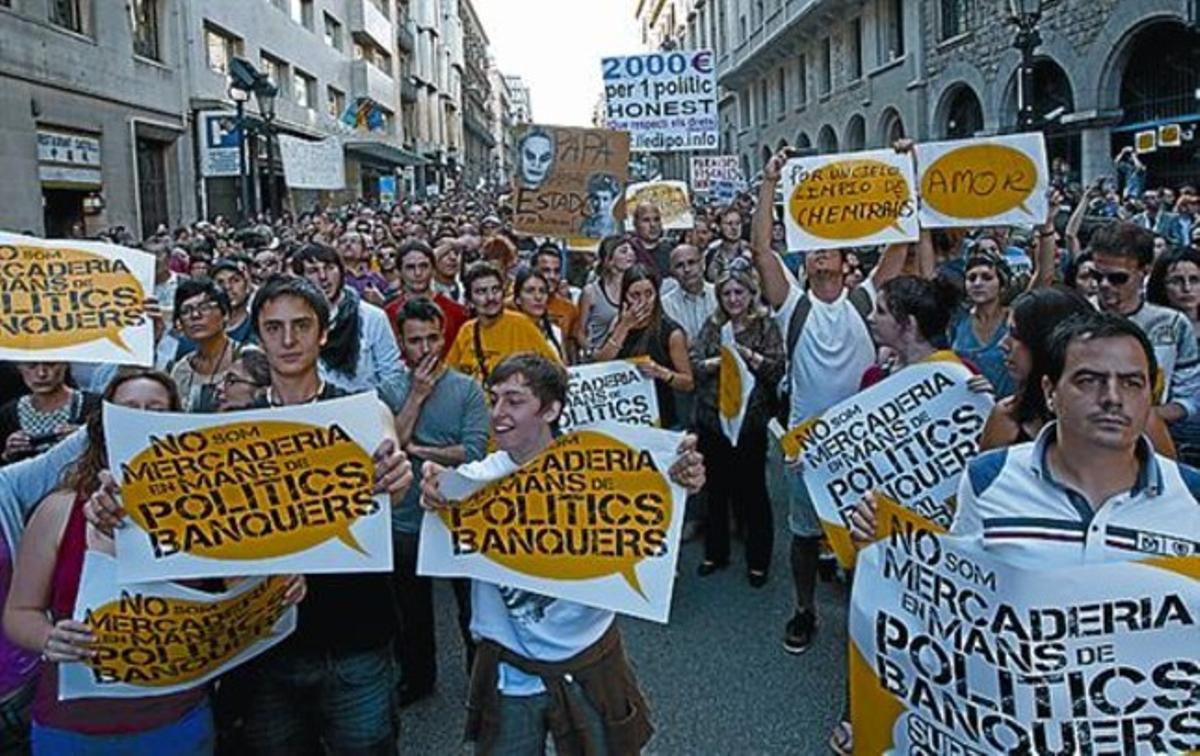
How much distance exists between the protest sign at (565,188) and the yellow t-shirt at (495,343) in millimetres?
3521

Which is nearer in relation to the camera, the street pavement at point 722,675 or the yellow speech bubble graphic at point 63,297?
A: the street pavement at point 722,675

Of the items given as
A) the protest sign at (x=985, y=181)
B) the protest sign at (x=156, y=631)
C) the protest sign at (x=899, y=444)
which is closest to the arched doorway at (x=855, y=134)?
the protest sign at (x=985, y=181)

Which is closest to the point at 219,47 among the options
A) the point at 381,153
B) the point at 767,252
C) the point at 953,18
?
the point at 381,153

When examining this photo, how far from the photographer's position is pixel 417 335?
4930mm

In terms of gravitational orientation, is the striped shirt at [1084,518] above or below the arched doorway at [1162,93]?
below

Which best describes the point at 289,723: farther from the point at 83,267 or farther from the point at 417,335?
the point at 83,267

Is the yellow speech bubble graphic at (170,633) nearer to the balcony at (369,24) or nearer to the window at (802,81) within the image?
the window at (802,81)

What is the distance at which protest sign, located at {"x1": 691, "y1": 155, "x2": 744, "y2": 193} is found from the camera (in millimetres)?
18969

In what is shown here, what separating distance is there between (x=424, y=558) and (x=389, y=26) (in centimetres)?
5396

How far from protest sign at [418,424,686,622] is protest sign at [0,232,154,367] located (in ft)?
7.57

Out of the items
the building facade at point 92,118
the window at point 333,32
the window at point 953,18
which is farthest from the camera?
the window at point 333,32

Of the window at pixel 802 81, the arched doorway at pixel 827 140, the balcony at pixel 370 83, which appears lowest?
the arched doorway at pixel 827 140

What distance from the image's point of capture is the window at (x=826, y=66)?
39.7m

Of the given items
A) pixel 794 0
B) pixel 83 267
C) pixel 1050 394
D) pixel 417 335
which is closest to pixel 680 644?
pixel 417 335
